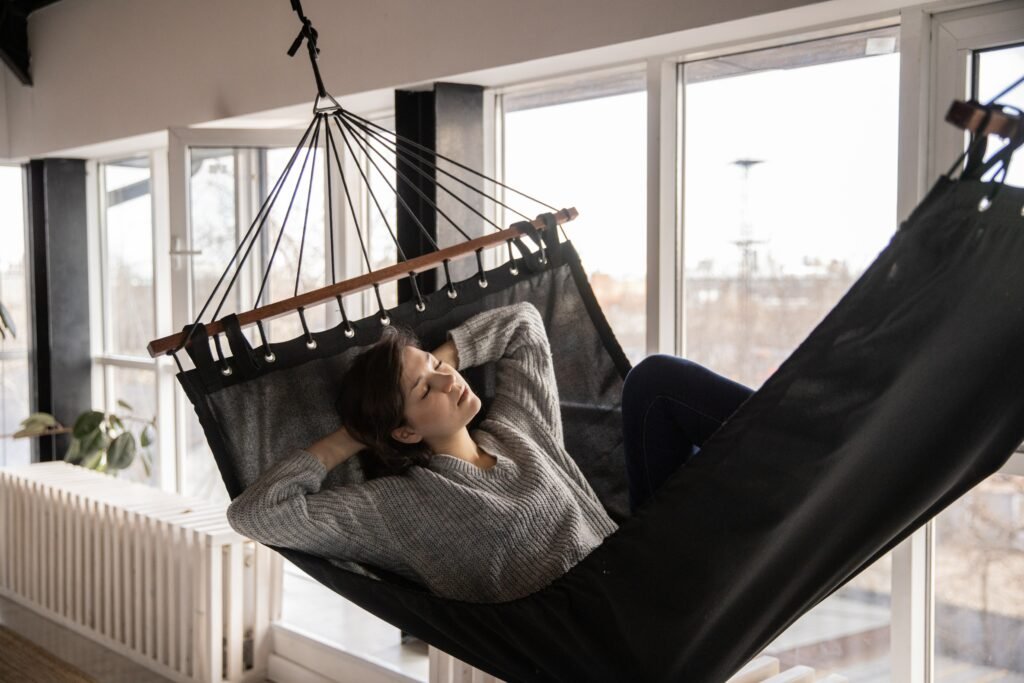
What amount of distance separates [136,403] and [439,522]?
3164 millimetres

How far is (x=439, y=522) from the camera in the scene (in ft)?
5.74

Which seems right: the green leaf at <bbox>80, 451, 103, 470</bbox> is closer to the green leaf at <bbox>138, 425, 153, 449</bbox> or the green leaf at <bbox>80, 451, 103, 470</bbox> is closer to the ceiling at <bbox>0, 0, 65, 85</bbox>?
the green leaf at <bbox>138, 425, 153, 449</bbox>

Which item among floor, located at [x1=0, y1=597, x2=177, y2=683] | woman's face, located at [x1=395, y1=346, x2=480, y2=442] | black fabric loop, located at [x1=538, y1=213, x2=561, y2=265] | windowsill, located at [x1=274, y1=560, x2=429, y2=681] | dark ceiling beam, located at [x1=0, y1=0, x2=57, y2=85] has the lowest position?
floor, located at [x1=0, y1=597, x2=177, y2=683]

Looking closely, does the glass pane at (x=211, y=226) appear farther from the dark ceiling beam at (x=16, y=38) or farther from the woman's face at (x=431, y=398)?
the woman's face at (x=431, y=398)

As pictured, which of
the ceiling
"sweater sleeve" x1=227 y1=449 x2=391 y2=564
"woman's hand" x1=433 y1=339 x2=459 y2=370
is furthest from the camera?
the ceiling

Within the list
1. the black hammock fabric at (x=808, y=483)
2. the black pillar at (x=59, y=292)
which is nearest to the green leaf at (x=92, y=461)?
the black pillar at (x=59, y=292)

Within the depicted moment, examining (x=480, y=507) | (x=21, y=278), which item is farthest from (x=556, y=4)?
(x=21, y=278)

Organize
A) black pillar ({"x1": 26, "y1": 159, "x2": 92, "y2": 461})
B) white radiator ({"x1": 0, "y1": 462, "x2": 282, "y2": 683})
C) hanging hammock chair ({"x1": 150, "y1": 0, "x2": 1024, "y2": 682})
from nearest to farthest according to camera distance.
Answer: hanging hammock chair ({"x1": 150, "y1": 0, "x2": 1024, "y2": 682}) → white radiator ({"x1": 0, "y1": 462, "x2": 282, "y2": 683}) → black pillar ({"x1": 26, "y1": 159, "x2": 92, "y2": 461})

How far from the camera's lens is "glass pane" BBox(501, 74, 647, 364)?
8.75 feet

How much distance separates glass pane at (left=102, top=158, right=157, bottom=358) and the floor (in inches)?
44.5

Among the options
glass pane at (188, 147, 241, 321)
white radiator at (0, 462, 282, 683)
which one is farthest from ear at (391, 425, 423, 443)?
glass pane at (188, 147, 241, 321)

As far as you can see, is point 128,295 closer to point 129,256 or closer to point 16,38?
point 129,256

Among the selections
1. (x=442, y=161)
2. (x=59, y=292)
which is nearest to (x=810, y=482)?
(x=442, y=161)

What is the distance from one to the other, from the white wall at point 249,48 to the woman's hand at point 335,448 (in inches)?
42.3
